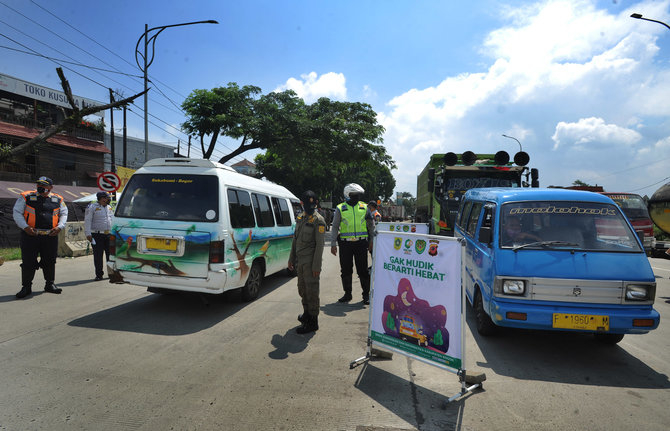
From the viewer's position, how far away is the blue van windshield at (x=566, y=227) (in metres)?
4.18

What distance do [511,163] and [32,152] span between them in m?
26.7

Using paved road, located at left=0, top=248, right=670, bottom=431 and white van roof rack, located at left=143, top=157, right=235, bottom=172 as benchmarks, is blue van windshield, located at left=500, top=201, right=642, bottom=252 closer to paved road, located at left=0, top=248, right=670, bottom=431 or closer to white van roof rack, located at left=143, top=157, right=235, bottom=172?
paved road, located at left=0, top=248, right=670, bottom=431

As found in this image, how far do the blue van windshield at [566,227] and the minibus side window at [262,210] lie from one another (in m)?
3.79

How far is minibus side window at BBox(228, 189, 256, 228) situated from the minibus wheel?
484cm

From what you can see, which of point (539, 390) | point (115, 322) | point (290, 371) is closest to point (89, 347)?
point (115, 322)

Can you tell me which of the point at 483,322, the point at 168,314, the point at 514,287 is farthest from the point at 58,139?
the point at 514,287

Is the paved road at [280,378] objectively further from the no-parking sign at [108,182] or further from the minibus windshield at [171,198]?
the no-parking sign at [108,182]

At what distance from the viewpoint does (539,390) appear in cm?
329

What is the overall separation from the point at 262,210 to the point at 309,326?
2493 millimetres

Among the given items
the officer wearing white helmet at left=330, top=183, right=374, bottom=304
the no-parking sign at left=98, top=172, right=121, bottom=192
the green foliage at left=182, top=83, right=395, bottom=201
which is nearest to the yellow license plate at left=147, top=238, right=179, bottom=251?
the officer wearing white helmet at left=330, top=183, right=374, bottom=304

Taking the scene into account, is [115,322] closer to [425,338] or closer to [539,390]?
[425,338]

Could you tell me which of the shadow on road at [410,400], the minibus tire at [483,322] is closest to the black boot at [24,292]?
the shadow on road at [410,400]

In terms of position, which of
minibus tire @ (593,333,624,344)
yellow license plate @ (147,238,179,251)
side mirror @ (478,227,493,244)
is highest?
side mirror @ (478,227,493,244)

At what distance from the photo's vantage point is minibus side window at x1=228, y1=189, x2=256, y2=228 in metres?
5.23
